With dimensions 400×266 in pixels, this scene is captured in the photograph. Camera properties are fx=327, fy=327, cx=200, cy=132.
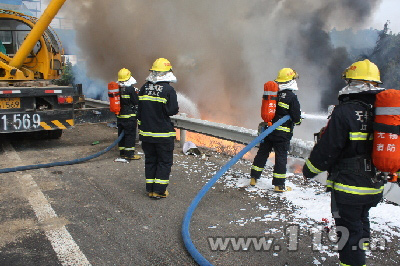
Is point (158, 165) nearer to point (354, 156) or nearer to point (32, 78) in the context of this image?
point (354, 156)

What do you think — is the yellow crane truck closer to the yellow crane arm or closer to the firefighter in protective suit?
the yellow crane arm

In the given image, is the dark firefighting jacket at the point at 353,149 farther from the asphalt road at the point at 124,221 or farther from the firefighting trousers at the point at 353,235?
the asphalt road at the point at 124,221

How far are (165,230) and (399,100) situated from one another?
2.27 meters

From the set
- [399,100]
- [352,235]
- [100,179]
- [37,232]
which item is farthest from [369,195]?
[100,179]

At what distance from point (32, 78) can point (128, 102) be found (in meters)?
2.70

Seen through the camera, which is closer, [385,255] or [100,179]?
[385,255]

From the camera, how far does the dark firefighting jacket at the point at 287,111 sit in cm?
433

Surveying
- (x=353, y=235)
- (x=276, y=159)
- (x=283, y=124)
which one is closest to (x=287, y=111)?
(x=283, y=124)

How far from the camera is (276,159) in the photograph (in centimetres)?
446

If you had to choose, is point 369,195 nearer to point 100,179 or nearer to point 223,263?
point 223,263

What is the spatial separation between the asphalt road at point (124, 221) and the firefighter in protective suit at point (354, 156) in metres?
0.53

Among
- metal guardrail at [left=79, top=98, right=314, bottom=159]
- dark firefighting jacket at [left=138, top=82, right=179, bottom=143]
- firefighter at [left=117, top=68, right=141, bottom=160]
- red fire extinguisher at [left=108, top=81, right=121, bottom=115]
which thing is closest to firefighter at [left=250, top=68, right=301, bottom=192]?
metal guardrail at [left=79, top=98, right=314, bottom=159]

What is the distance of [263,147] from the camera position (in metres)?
4.62

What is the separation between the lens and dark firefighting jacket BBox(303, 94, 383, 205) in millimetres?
2223
